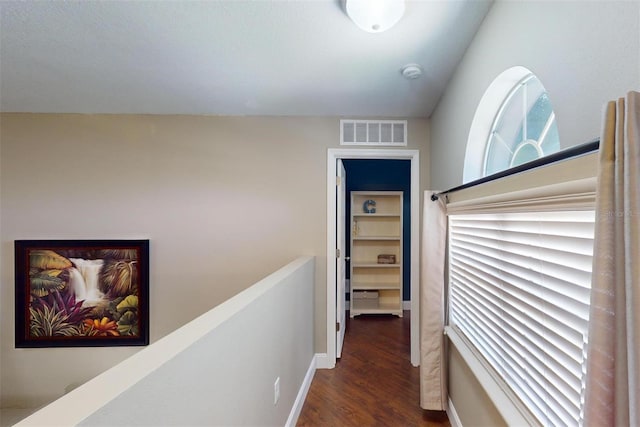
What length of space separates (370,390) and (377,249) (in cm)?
209

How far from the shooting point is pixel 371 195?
4.05 meters

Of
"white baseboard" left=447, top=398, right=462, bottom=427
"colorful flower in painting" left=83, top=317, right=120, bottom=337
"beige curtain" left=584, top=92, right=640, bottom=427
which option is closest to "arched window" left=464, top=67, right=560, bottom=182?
"beige curtain" left=584, top=92, right=640, bottom=427

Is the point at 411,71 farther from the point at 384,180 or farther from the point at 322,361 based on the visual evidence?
the point at 322,361

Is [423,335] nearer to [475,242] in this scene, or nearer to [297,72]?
[475,242]

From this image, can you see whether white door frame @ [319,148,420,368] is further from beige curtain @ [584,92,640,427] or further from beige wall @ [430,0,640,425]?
beige curtain @ [584,92,640,427]

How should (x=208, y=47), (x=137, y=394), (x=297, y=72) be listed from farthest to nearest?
(x=297, y=72), (x=208, y=47), (x=137, y=394)

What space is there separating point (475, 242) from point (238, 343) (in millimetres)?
1237

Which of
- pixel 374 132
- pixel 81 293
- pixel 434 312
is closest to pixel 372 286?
pixel 434 312

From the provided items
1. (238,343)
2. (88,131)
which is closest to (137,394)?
(238,343)

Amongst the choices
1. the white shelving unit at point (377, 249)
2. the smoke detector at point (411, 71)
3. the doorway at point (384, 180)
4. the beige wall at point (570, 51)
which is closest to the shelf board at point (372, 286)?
the white shelving unit at point (377, 249)

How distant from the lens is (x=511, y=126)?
1.45 m

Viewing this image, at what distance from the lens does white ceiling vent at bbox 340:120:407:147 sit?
105 inches

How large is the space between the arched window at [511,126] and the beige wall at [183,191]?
3.18ft

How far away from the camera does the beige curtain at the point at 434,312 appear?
1.87m
